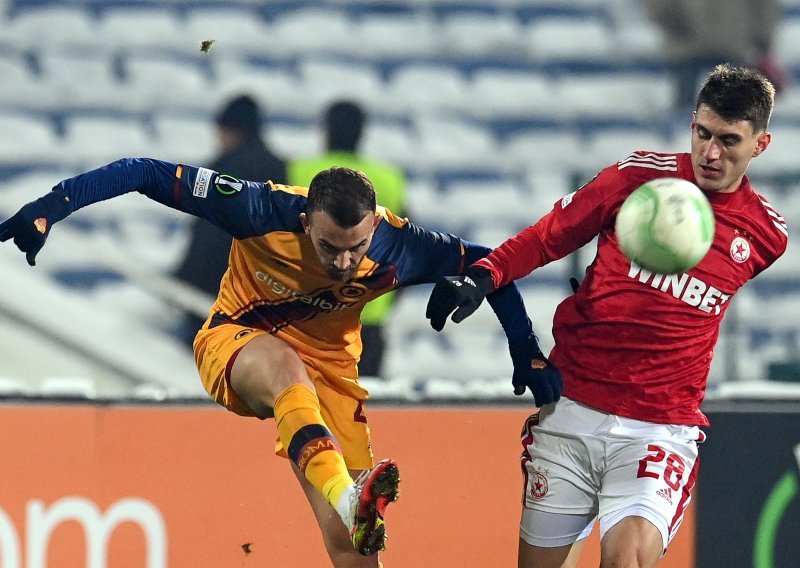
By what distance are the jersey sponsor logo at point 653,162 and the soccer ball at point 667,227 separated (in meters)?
0.26

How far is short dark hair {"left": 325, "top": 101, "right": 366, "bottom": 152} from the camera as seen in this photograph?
25.8ft

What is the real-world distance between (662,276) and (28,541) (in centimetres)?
325

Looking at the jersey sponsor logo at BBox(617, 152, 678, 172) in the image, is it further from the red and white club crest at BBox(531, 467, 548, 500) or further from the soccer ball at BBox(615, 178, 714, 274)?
the red and white club crest at BBox(531, 467, 548, 500)

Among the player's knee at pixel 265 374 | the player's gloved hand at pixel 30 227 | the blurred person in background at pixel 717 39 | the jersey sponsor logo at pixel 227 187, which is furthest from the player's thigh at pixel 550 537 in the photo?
the blurred person in background at pixel 717 39

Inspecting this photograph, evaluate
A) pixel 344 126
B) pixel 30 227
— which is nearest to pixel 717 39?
pixel 344 126

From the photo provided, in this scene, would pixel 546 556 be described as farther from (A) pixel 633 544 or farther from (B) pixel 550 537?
(A) pixel 633 544

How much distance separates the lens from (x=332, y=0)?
31.4 feet

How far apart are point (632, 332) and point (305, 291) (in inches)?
46.2

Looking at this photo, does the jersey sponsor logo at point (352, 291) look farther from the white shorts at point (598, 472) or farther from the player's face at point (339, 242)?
the white shorts at point (598, 472)

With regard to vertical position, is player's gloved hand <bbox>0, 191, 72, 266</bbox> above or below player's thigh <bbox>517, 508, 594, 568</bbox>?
above

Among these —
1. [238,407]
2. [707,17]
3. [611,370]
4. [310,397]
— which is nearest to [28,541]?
[238,407]

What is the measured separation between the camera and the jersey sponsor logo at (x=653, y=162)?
4.43 metres

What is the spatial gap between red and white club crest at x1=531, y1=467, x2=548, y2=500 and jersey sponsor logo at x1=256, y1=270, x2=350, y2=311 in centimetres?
94

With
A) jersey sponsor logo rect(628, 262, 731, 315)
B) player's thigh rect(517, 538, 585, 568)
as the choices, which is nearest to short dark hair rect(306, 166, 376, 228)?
jersey sponsor logo rect(628, 262, 731, 315)
